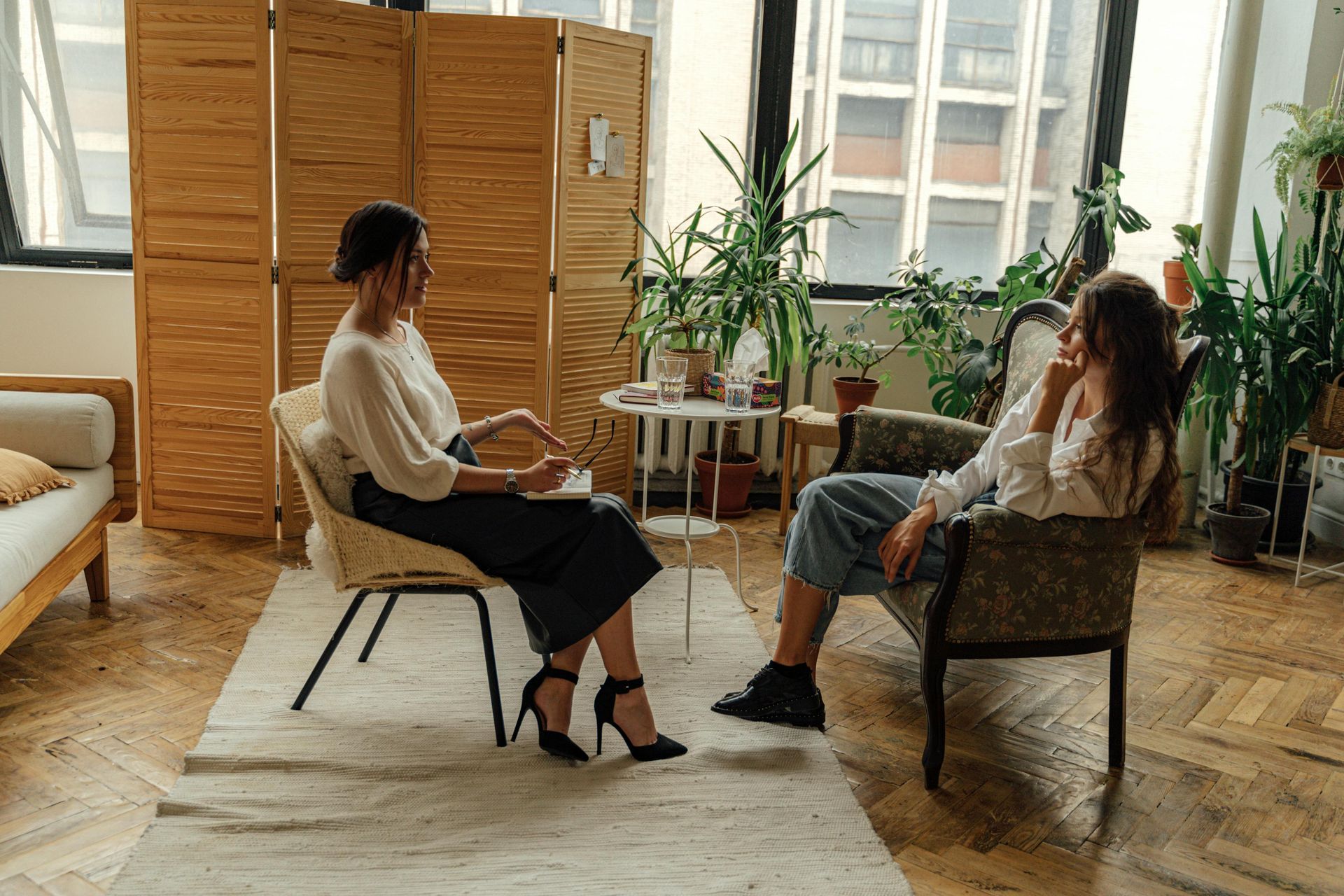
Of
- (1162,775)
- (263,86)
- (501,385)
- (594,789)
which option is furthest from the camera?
(501,385)

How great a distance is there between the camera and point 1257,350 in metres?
4.11

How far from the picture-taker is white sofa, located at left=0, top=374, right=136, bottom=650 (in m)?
2.78

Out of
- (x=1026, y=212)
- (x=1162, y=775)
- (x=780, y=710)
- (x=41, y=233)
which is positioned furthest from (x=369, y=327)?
(x=1026, y=212)

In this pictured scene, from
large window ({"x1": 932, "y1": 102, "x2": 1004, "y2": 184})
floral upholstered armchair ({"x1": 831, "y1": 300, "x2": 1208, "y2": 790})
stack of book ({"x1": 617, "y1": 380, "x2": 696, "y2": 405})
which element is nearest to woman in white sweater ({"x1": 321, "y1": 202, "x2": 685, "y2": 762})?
floral upholstered armchair ({"x1": 831, "y1": 300, "x2": 1208, "y2": 790})

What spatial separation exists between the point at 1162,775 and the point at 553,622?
1418 mm

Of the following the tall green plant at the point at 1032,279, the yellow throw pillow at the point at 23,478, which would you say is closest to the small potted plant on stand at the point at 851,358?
the tall green plant at the point at 1032,279

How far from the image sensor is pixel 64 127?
454 cm

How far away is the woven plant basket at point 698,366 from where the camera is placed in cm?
334

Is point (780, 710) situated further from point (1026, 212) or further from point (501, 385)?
point (1026, 212)

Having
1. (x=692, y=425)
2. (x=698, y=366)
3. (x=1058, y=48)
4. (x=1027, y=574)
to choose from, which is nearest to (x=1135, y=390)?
(x=1027, y=574)

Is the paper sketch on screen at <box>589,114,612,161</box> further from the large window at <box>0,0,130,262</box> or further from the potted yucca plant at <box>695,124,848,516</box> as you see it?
the large window at <box>0,0,130,262</box>

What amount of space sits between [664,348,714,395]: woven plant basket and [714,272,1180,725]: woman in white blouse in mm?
735

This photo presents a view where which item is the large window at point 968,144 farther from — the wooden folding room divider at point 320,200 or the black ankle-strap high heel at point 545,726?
the black ankle-strap high heel at point 545,726

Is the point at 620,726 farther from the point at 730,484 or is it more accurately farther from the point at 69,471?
the point at 730,484
